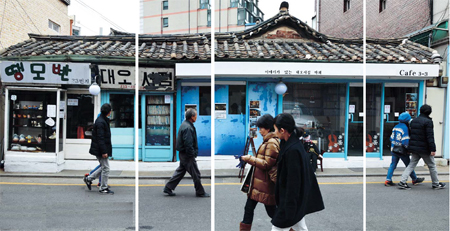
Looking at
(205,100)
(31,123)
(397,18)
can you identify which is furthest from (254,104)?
(397,18)

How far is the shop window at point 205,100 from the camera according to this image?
9.64 m

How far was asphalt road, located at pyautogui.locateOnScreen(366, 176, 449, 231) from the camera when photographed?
16.0ft

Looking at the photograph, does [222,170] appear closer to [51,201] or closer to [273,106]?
[273,106]

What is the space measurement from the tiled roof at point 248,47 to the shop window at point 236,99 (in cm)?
103

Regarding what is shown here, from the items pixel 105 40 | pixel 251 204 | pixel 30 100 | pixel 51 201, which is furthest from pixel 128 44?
pixel 251 204

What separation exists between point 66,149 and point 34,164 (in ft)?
3.17

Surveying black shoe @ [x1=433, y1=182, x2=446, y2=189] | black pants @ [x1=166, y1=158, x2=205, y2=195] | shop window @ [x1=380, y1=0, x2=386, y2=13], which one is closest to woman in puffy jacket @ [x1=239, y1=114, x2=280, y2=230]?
black pants @ [x1=166, y1=158, x2=205, y2=195]

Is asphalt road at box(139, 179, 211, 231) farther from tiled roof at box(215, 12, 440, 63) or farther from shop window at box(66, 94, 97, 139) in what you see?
tiled roof at box(215, 12, 440, 63)

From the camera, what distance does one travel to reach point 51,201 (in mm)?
5973

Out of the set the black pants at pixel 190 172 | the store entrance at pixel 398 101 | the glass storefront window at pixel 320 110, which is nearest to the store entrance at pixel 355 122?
the glass storefront window at pixel 320 110

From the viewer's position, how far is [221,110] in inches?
380

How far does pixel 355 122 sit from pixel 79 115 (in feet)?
28.3

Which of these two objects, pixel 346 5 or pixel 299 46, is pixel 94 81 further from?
pixel 346 5

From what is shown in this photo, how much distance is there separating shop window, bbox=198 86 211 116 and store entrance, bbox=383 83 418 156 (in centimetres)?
563
